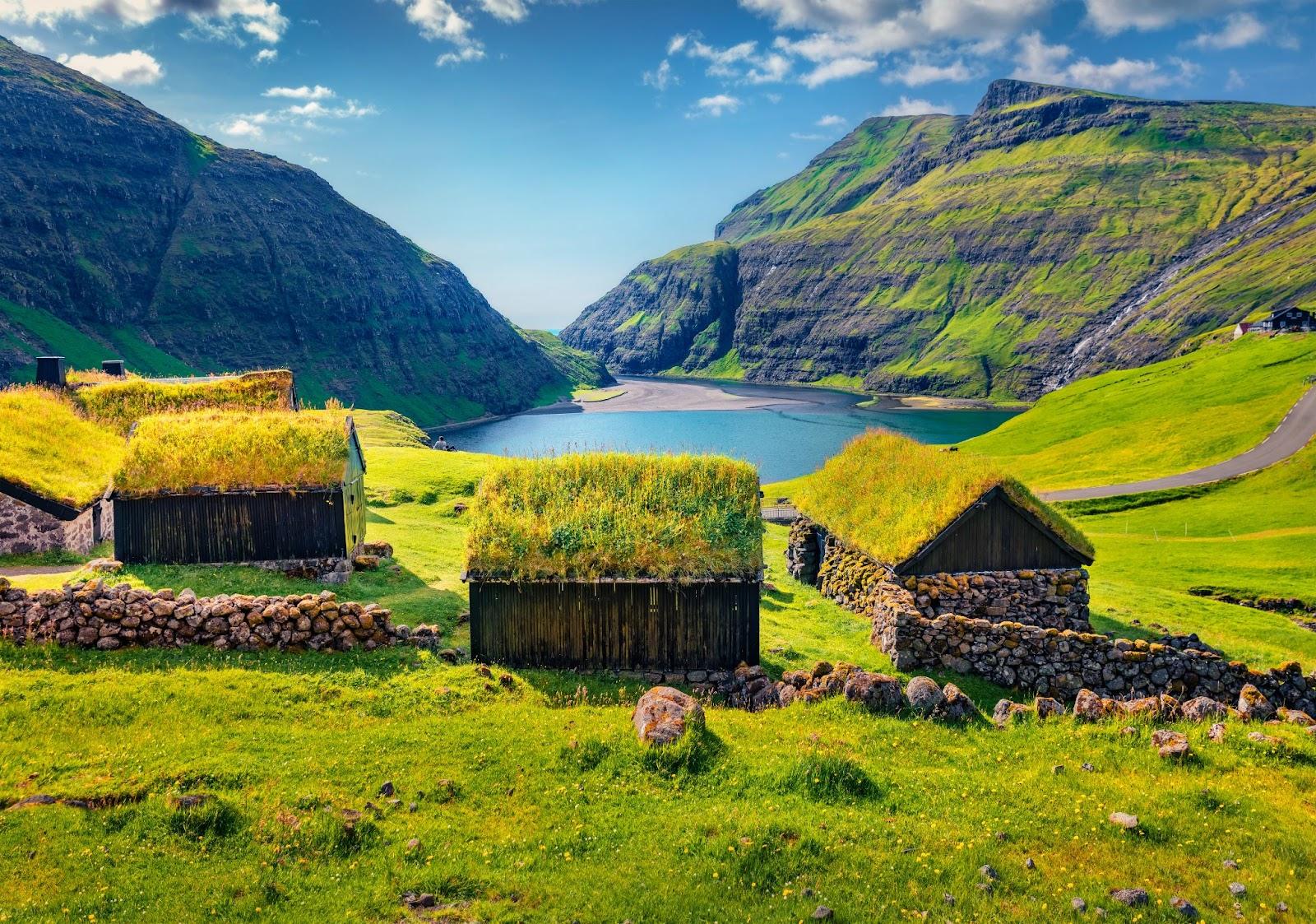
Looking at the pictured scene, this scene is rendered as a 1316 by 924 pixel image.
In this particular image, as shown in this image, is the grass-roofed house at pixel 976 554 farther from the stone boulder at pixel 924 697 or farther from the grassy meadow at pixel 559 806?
the grassy meadow at pixel 559 806

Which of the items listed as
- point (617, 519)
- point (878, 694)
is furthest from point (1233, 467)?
point (617, 519)

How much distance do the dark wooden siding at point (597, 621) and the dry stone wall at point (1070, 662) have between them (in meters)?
6.26

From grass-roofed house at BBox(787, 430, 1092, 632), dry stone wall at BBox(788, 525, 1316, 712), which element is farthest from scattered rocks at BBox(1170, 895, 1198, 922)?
grass-roofed house at BBox(787, 430, 1092, 632)

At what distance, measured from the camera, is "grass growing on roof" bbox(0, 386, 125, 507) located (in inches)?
1297

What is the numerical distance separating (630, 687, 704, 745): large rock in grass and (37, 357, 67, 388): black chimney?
42.6 metres

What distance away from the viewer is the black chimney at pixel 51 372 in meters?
40.8

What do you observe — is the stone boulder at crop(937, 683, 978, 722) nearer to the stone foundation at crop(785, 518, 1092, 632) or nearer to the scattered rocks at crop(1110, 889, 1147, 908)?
the scattered rocks at crop(1110, 889, 1147, 908)

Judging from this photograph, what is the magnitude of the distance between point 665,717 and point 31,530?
107 feet

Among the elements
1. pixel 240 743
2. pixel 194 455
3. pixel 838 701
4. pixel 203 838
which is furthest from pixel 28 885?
pixel 194 455

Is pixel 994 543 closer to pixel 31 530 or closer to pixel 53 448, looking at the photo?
pixel 31 530

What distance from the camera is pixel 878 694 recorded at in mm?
18078

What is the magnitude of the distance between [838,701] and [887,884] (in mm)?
7068

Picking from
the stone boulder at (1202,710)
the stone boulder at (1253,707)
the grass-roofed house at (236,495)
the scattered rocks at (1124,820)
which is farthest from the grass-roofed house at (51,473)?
the stone boulder at (1253,707)

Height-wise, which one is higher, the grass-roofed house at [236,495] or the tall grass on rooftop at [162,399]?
the tall grass on rooftop at [162,399]
